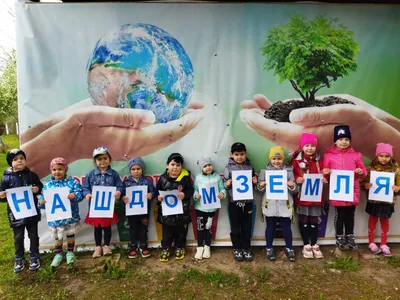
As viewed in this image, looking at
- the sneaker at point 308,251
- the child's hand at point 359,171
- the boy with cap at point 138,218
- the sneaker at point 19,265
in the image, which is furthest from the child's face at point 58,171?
the child's hand at point 359,171

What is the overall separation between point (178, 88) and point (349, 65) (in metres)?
2.53

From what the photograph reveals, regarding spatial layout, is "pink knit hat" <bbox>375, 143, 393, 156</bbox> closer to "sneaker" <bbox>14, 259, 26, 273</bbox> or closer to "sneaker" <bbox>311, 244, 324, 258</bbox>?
"sneaker" <bbox>311, 244, 324, 258</bbox>

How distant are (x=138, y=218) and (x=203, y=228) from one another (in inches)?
36.8

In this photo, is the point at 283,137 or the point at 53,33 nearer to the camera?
the point at 53,33

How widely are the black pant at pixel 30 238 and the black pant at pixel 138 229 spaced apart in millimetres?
1204

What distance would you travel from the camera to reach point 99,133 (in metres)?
3.94

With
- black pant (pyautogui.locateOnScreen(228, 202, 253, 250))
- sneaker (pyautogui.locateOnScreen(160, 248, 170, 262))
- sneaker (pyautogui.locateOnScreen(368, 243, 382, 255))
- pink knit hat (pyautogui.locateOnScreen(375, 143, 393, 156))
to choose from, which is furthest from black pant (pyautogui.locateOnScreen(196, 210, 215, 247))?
pink knit hat (pyautogui.locateOnScreen(375, 143, 393, 156))

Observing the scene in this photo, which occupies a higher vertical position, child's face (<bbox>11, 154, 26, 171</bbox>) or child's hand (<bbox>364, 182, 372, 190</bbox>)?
child's face (<bbox>11, 154, 26, 171</bbox>)

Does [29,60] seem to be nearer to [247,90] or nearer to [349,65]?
[247,90]

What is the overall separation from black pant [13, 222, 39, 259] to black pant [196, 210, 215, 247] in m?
2.16

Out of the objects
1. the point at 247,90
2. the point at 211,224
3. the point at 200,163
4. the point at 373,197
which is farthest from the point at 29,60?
the point at 373,197

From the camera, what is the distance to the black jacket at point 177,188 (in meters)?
3.73

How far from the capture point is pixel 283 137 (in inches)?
160

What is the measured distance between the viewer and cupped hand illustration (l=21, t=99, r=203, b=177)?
388cm
